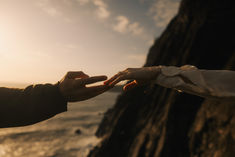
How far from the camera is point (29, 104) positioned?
1335mm

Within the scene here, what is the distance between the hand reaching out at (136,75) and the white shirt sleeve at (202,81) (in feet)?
0.32

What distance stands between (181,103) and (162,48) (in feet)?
27.3

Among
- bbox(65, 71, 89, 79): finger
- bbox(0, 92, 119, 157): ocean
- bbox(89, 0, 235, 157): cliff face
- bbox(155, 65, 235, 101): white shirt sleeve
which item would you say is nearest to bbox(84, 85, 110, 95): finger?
bbox(65, 71, 89, 79): finger

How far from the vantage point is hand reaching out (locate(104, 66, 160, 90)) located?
1.61 metres

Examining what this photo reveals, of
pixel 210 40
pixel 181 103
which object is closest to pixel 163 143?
pixel 181 103

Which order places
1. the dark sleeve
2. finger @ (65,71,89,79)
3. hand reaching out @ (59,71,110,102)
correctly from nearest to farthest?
1. the dark sleeve
2. hand reaching out @ (59,71,110,102)
3. finger @ (65,71,89,79)

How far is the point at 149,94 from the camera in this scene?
14352mm

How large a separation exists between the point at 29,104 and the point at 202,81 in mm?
1733

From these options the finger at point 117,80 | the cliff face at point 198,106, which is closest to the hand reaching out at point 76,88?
the finger at point 117,80

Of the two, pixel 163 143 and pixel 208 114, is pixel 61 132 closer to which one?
pixel 163 143

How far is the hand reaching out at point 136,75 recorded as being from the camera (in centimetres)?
161

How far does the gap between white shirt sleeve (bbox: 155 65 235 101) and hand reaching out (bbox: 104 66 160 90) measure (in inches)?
3.9

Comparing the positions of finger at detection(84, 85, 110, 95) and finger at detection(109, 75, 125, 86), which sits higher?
finger at detection(109, 75, 125, 86)

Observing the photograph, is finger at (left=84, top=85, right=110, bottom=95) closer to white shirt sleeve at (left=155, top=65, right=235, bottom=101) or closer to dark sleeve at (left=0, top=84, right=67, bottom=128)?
dark sleeve at (left=0, top=84, right=67, bottom=128)
